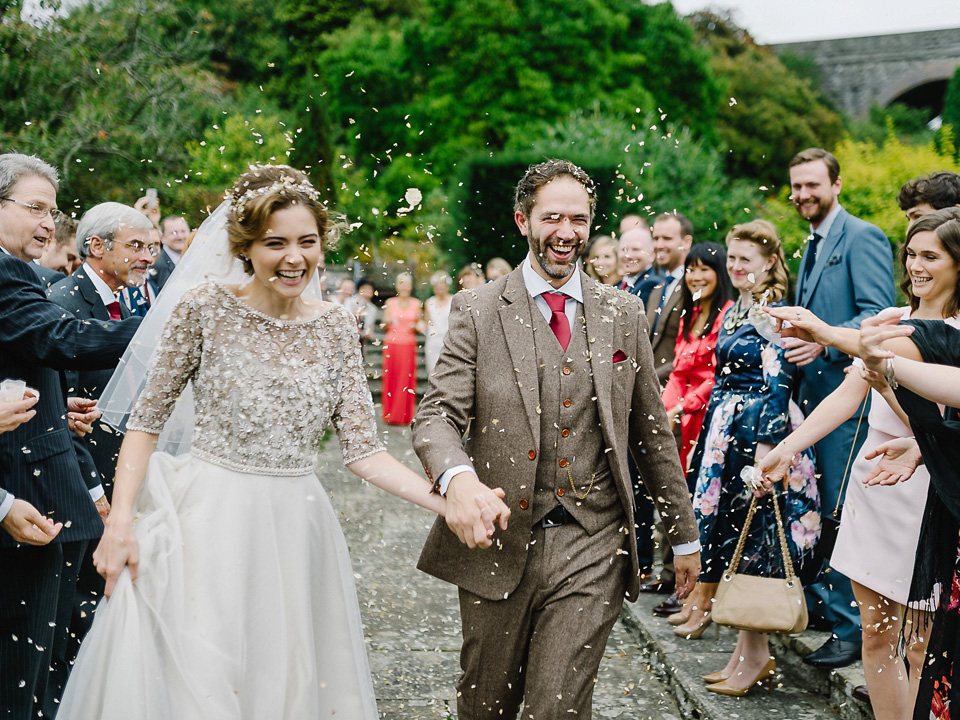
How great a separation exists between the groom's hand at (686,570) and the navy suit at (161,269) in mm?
3406

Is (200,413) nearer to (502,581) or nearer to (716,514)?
(502,581)

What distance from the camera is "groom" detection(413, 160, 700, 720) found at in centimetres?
318

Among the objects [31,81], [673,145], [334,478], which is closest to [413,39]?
[673,145]

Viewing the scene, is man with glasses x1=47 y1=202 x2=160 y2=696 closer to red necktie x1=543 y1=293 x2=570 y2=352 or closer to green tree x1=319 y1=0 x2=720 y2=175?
red necktie x1=543 y1=293 x2=570 y2=352

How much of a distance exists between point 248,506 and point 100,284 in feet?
7.09

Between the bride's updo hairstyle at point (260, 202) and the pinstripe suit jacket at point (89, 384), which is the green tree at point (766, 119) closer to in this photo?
the pinstripe suit jacket at point (89, 384)

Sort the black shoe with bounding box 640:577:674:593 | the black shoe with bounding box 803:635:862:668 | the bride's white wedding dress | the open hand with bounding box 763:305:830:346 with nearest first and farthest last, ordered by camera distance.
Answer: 1. the bride's white wedding dress
2. the open hand with bounding box 763:305:830:346
3. the black shoe with bounding box 803:635:862:668
4. the black shoe with bounding box 640:577:674:593

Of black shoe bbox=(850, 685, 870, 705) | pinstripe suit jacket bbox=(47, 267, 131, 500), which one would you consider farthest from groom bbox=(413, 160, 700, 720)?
pinstripe suit jacket bbox=(47, 267, 131, 500)

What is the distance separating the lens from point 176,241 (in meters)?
7.21

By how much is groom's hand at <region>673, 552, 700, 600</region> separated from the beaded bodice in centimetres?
132

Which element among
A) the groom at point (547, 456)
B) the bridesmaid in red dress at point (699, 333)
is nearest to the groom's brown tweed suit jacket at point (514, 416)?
the groom at point (547, 456)

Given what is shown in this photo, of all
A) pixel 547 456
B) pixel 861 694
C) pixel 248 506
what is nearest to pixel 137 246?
pixel 248 506

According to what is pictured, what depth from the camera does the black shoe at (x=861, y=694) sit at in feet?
14.5

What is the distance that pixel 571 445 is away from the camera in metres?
3.22
